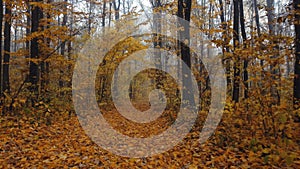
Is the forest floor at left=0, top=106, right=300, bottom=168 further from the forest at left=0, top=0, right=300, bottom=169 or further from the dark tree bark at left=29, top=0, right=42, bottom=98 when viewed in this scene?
the dark tree bark at left=29, top=0, right=42, bottom=98

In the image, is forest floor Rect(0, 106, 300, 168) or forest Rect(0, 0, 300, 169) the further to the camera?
forest Rect(0, 0, 300, 169)

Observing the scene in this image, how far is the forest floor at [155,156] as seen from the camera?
4246 mm

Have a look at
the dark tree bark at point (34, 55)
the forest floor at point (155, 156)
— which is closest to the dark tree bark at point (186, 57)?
the forest floor at point (155, 156)

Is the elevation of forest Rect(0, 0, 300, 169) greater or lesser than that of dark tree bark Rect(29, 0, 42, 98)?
lesser

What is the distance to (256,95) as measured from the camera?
196 inches

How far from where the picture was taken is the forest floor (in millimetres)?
4246

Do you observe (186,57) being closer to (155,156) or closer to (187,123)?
(187,123)

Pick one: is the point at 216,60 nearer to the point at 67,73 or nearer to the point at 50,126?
the point at 67,73

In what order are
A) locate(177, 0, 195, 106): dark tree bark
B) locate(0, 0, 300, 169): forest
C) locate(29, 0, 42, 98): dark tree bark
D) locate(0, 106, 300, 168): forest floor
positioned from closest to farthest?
locate(0, 106, 300, 168): forest floor, locate(0, 0, 300, 169): forest, locate(29, 0, 42, 98): dark tree bark, locate(177, 0, 195, 106): dark tree bark

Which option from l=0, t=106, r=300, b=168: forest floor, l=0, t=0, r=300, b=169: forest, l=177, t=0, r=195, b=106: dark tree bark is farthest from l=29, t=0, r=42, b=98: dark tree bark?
l=177, t=0, r=195, b=106: dark tree bark

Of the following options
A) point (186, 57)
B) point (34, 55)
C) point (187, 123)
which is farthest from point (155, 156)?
point (34, 55)

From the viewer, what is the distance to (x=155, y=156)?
509cm

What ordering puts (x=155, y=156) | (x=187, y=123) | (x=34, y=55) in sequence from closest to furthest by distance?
(x=155, y=156), (x=187, y=123), (x=34, y=55)

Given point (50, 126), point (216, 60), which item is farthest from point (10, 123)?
point (216, 60)
